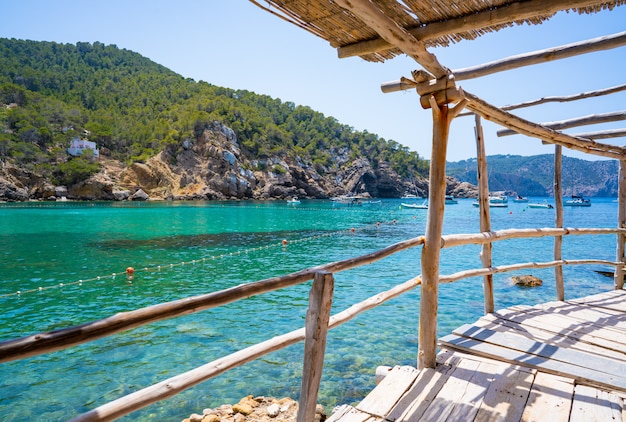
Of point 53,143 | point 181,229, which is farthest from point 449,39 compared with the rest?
point 53,143

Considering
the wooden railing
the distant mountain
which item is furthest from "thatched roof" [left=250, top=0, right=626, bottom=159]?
the distant mountain

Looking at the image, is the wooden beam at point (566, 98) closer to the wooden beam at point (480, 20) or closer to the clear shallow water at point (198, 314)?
the wooden beam at point (480, 20)

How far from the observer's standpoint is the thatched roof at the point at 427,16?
93.0 inches

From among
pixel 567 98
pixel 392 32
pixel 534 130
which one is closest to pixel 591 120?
pixel 567 98

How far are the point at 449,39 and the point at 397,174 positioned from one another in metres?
112

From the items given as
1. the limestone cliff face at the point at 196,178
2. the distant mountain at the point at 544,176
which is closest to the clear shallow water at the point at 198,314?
the limestone cliff face at the point at 196,178

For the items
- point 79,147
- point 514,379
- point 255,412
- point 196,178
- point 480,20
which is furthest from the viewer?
point 196,178

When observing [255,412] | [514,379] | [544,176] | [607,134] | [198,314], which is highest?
[544,176]

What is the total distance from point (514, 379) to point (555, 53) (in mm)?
2908

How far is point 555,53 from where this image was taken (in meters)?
3.42

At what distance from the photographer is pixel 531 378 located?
122 inches

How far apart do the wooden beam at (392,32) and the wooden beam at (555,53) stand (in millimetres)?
1042

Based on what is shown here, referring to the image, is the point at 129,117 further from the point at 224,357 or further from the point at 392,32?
the point at 224,357

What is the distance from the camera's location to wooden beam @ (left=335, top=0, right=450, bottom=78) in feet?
6.61
